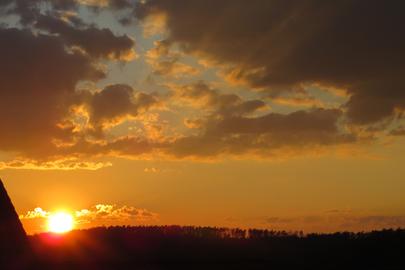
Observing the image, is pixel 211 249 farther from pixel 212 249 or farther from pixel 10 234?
pixel 10 234

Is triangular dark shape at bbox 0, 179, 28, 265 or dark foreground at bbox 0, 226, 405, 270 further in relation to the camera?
dark foreground at bbox 0, 226, 405, 270

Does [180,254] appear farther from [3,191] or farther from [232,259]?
[3,191]

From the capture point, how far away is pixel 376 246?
Answer: 4350 centimetres

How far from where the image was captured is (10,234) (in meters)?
29.6

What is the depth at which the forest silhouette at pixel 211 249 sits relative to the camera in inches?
1697

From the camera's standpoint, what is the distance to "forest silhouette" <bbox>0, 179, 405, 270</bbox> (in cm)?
4309

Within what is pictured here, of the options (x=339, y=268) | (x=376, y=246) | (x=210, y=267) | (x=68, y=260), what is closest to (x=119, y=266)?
(x=68, y=260)

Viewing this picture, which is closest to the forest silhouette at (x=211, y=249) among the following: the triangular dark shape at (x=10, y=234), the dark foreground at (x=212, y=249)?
the dark foreground at (x=212, y=249)

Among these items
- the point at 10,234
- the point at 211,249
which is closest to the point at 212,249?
the point at 211,249

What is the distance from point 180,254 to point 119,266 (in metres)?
7.44

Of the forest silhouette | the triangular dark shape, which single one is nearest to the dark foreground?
the forest silhouette

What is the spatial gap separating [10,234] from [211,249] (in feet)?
80.4

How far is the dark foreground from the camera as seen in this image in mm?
43125

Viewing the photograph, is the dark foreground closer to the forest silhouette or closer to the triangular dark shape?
the forest silhouette
